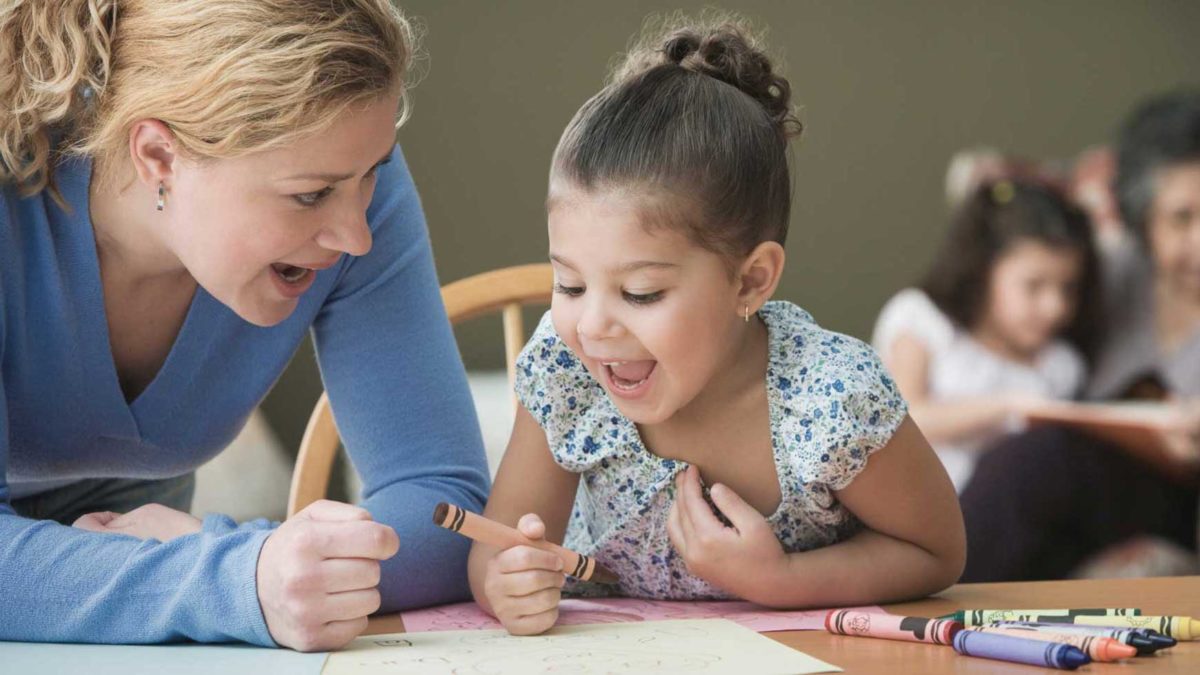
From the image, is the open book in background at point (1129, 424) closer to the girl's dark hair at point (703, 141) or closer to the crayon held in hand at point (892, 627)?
the girl's dark hair at point (703, 141)

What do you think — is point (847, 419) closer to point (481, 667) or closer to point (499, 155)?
point (481, 667)

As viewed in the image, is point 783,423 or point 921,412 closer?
point 783,423

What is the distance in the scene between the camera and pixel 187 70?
107 cm

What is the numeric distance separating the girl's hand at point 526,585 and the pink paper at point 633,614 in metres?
0.04

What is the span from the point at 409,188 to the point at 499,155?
2.09m

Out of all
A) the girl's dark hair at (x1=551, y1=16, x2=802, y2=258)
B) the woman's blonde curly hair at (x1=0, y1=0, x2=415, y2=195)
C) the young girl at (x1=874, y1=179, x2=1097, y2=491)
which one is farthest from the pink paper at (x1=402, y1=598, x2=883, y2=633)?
A: the young girl at (x1=874, y1=179, x2=1097, y2=491)

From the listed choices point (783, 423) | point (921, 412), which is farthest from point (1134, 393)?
point (783, 423)

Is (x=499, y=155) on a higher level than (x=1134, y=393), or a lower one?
higher

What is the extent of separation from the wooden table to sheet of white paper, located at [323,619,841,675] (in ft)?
0.10

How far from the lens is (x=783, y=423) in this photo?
1126 mm

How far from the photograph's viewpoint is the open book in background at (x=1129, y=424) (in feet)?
10.5

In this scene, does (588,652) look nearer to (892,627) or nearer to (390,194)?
(892,627)

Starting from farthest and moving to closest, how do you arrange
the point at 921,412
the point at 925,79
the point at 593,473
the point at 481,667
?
the point at 925,79 → the point at 921,412 → the point at 593,473 → the point at 481,667

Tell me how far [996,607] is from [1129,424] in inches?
95.3
